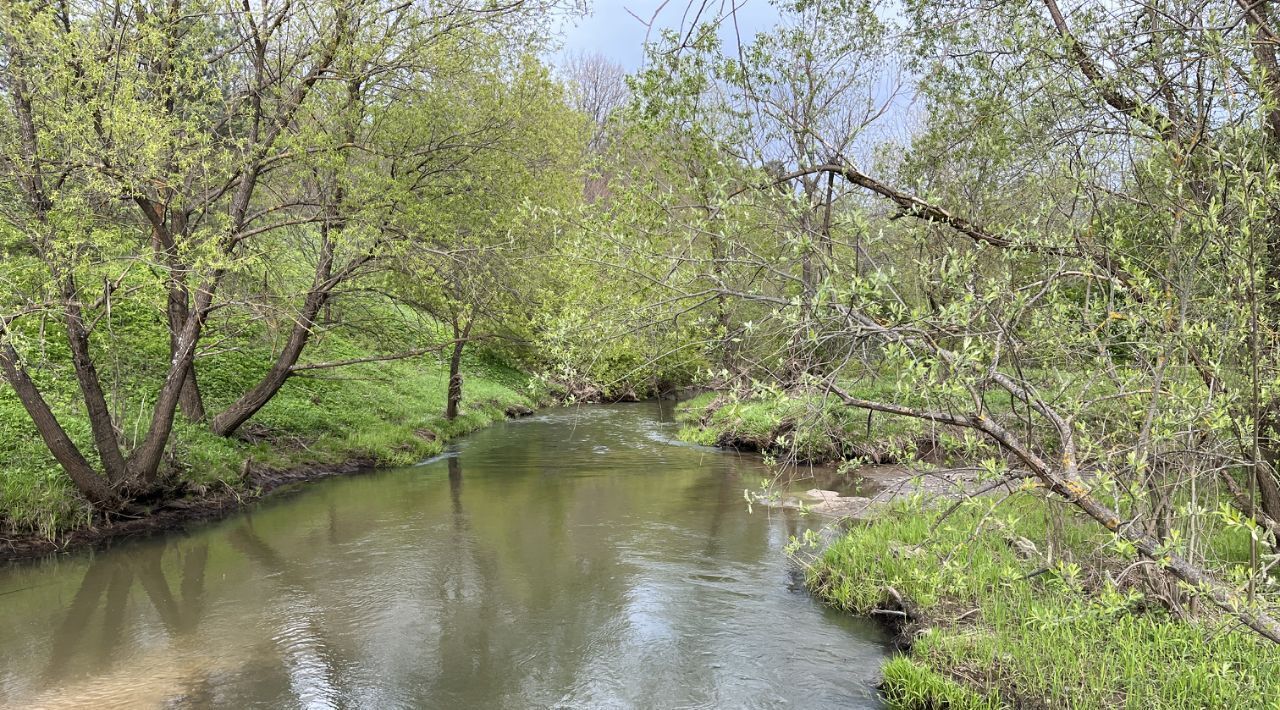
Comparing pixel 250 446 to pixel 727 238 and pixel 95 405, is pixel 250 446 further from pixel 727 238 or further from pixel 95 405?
pixel 727 238

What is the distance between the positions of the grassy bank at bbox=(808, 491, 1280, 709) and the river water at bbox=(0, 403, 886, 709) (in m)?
0.59

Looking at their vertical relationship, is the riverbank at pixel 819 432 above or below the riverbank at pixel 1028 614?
above

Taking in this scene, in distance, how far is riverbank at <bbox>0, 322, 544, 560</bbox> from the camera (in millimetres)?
10266

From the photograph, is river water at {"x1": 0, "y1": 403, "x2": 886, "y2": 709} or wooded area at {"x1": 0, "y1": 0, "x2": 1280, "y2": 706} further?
river water at {"x1": 0, "y1": 403, "x2": 886, "y2": 709}

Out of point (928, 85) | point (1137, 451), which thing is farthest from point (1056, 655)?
point (928, 85)

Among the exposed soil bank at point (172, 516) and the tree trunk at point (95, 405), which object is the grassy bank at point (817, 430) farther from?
the tree trunk at point (95, 405)

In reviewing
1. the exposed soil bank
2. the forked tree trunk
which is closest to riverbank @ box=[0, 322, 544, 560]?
the exposed soil bank

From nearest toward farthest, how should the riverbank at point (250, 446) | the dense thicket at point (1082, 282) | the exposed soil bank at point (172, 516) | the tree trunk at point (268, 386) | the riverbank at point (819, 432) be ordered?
the dense thicket at point (1082, 282) → the riverbank at point (819, 432) → the exposed soil bank at point (172, 516) → the riverbank at point (250, 446) → the tree trunk at point (268, 386)

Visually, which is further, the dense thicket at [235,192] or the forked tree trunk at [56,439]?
the forked tree trunk at [56,439]

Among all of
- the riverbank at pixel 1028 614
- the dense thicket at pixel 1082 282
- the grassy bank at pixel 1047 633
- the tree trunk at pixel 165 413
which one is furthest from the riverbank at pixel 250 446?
the grassy bank at pixel 1047 633

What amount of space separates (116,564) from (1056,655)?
10.7 metres

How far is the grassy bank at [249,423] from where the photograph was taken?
10.5 metres

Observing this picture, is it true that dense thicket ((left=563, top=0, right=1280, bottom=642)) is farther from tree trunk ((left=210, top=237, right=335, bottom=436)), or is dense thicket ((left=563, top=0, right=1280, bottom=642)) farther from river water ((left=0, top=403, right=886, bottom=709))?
tree trunk ((left=210, top=237, right=335, bottom=436))

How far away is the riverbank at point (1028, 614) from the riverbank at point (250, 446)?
367cm
